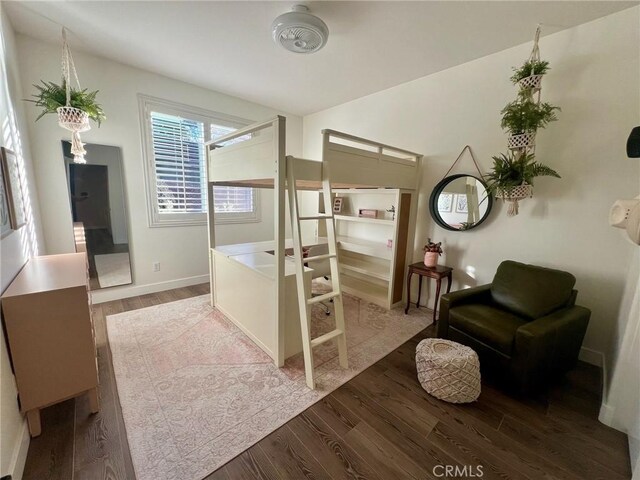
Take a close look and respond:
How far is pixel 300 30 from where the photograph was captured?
207 cm

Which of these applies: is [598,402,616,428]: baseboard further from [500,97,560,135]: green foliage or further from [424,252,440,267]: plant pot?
A: [500,97,560,135]: green foliage

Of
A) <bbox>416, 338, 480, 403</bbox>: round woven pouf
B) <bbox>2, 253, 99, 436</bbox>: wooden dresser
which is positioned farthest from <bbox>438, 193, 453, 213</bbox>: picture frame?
<bbox>2, 253, 99, 436</bbox>: wooden dresser

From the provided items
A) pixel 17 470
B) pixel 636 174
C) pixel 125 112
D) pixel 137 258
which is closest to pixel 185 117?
pixel 125 112

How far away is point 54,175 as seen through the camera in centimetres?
277

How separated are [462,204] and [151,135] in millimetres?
3972

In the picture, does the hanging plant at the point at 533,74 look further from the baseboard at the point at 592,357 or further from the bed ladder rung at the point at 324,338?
the bed ladder rung at the point at 324,338

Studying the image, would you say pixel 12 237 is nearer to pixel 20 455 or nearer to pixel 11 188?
pixel 11 188

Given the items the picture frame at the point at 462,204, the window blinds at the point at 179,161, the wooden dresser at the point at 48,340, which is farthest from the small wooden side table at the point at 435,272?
the window blinds at the point at 179,161

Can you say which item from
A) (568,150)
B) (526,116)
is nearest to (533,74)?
(526,116)

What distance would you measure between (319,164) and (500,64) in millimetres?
2176

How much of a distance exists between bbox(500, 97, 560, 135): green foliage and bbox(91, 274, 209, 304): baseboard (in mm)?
4264

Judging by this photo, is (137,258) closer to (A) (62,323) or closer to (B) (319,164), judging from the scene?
(A) (62,323)

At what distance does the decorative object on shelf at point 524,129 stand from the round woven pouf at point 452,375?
151 centimetres

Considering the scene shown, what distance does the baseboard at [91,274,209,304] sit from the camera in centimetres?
322
